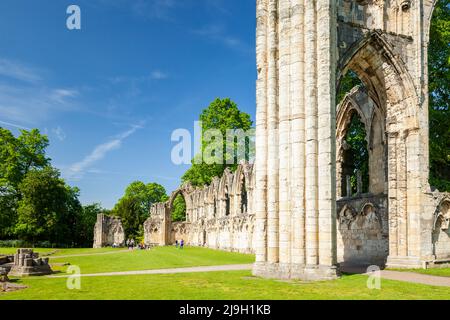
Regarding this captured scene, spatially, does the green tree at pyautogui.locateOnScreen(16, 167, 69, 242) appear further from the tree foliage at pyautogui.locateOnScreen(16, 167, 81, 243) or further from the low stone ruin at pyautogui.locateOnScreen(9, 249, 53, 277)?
the low stone ruin at pyautogui.locateOnScreen(9, 249, 53, 277)

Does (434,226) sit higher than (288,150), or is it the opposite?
(288,150)

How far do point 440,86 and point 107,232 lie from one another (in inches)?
1496

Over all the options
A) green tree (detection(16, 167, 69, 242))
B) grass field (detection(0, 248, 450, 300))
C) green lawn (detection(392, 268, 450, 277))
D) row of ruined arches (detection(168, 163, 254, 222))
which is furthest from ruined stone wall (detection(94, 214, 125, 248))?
green lawn (detection(392, 268, 450, 277))

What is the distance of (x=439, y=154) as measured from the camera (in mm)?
19344

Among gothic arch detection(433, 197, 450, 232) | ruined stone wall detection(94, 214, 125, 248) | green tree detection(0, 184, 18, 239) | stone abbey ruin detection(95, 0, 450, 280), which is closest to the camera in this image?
stone abbey ruin detection(95, 0, 450, 280)

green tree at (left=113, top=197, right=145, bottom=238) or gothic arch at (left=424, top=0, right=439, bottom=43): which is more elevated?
gothic arch at (left=424, top=0, right=439, bottom=43)

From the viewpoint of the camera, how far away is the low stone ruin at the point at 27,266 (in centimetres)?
1367

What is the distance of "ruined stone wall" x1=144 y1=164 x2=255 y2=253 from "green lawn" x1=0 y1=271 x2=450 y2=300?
15.1m

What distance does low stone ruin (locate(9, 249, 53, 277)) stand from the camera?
538 inches

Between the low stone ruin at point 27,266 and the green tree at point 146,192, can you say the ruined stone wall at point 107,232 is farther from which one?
the low stone ruin at point 27,266
